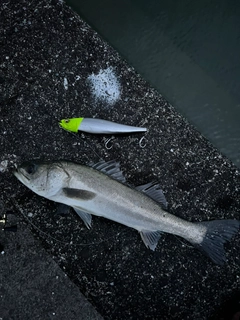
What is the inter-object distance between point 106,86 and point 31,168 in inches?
37.9

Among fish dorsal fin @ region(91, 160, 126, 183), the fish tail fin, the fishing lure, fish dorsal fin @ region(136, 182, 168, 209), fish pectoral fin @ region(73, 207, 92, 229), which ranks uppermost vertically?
the fishing lure

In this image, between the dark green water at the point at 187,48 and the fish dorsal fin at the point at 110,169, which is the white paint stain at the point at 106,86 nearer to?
the dark green water at the point at 187,48

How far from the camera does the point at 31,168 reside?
276 centimetres

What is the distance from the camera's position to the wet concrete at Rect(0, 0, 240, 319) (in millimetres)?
3104

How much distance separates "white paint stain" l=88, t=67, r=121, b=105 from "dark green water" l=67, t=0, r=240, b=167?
0.32 metres

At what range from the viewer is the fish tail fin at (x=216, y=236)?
2956 millimetres

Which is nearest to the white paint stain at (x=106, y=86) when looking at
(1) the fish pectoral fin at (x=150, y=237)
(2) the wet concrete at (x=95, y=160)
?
(2) the wet concrete at (x=95, y=160)

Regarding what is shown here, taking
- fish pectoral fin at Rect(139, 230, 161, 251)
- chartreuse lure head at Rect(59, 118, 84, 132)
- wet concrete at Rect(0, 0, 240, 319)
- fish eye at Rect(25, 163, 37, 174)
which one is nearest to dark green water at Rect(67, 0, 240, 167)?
wet concrete at Rect(0, 0, 240, 319)

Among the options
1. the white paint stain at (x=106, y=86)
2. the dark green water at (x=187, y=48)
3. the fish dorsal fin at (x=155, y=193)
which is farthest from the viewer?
the dark green water at (x=187, y=48)

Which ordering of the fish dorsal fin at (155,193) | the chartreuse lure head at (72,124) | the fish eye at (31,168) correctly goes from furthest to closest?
1. the chartreuse lure head at (72,124)
2. the fish dorsal fin at (155,193)
3. the fish eye at (31,168)

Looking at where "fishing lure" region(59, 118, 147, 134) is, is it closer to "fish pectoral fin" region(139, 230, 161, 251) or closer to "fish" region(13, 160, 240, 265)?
"fish" region(13, 160, 240, 265)

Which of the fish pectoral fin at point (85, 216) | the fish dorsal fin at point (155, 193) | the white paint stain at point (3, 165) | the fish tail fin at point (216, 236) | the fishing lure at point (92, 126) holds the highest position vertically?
the white paint stain at point (3, 165)

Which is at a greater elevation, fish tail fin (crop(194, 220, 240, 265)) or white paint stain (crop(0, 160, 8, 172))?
white paint stain (crop(0, 160, 8, 172))

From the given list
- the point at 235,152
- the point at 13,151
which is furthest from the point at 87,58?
the point at 235,152
